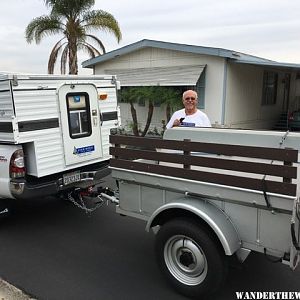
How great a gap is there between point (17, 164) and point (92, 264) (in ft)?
5.49

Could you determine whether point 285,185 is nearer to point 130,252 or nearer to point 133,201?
point 133,201

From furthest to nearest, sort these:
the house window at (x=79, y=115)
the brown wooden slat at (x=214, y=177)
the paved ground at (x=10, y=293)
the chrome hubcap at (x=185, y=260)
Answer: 1. the house window at (x=79, y=115)
2. the paved ground at (x=10, y=293)
3. the chrome hubcap at (x=185, y=260)
4. the brown wooden slat at (x=214, y=177)

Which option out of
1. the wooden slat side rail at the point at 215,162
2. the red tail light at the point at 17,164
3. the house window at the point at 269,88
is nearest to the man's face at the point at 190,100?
the wooden slat side rail at the point at 215,162

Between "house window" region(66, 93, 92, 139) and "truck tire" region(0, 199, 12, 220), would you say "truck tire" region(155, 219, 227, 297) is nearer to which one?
"house window" region(66, 93, 92, 139)

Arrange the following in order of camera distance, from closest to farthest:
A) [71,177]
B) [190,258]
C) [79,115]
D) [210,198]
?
[210,198], [190,258], [71,177], [79,115]

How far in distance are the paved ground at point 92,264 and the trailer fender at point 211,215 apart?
54cm

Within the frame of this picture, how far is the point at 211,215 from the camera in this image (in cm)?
309

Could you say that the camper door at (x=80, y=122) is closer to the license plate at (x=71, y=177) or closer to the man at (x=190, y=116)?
the license plate at (x=71, y=177)

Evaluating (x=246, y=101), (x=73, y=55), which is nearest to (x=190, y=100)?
(x=246, y=101)

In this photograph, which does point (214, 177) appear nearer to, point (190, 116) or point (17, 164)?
point (190, 116)

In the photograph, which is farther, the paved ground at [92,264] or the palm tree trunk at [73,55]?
the palm tree trunk at [73,55]

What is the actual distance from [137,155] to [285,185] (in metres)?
1.49

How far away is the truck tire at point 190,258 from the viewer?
3137 mm

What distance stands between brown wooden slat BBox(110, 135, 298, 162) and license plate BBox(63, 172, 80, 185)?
69.0 inches
